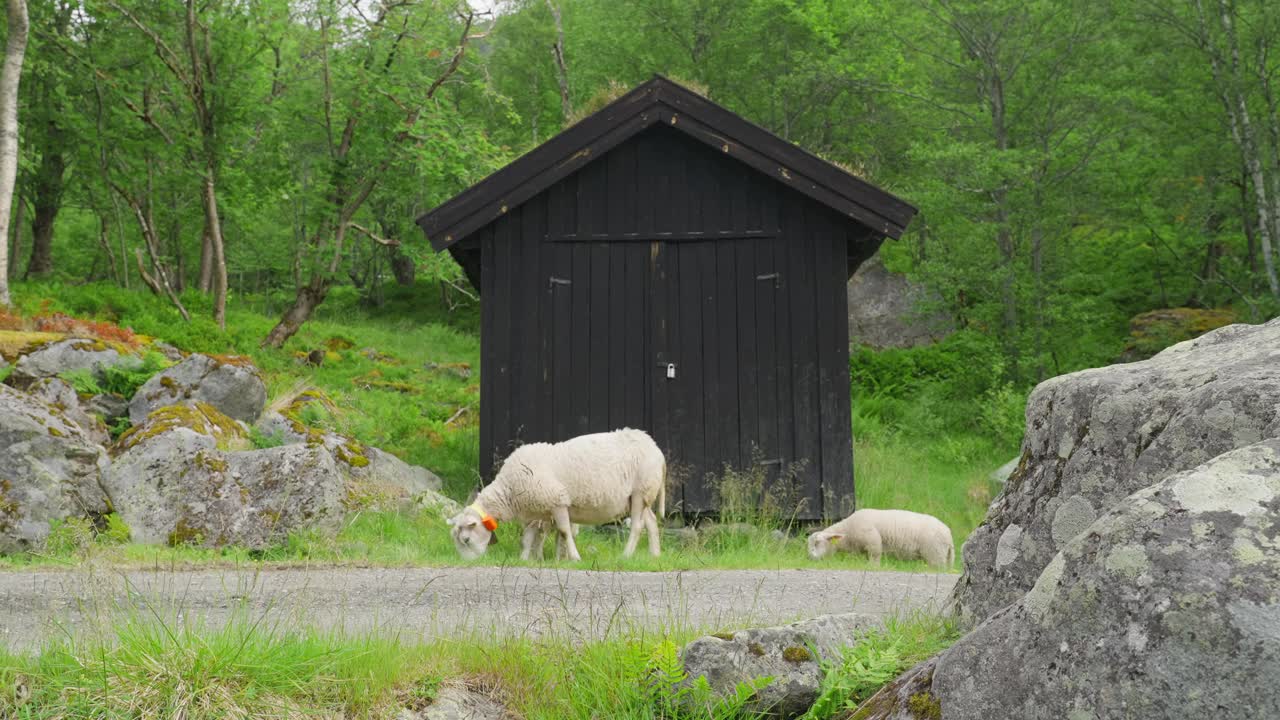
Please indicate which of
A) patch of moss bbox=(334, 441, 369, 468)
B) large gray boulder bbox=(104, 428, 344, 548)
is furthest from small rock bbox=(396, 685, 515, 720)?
patch of moss bbox=(334, 441, 369, 468)

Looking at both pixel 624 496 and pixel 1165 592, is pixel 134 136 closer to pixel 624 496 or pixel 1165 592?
pixel 624 496

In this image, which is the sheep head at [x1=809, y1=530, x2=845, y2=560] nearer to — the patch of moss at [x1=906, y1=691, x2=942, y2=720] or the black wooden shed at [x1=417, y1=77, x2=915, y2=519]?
the black wooden shed at [x1=417, y1=77, x2=915, y2=519]

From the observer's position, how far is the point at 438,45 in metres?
23.4

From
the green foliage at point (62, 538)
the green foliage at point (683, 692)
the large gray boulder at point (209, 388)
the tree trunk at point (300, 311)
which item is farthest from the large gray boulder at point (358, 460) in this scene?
the tree trunk at point (300, 311)

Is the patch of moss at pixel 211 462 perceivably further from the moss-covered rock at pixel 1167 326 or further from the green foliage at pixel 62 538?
the moss-covered rock at pixel 1167 326

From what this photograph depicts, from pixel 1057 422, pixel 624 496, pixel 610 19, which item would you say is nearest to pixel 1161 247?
pixel 610 19

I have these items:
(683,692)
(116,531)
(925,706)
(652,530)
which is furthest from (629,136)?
(925,706)

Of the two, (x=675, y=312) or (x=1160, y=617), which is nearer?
(x=1160, y=617)

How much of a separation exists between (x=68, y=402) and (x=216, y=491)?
344cm

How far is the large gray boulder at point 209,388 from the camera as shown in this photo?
13070 mm

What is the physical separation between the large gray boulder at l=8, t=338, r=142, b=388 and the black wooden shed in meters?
4.97

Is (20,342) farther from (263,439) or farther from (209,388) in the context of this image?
(263,439)

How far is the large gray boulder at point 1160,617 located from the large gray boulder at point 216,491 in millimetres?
8901

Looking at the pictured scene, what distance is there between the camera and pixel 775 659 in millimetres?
4168
